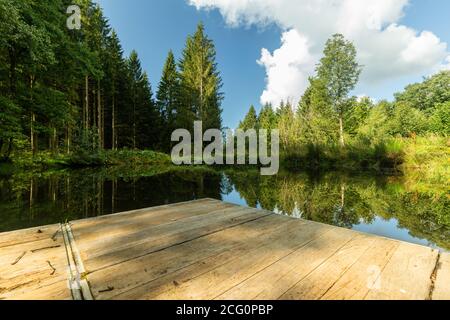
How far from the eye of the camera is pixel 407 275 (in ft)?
3.10

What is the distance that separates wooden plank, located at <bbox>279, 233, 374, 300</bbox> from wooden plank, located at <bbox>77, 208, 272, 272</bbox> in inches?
27.1

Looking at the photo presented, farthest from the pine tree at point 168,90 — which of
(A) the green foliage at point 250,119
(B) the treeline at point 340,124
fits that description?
→ (A) the green foliage at point 250,119

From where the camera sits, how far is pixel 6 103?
23.0ft

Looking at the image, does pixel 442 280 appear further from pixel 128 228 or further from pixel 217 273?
Result: pixel 128 228

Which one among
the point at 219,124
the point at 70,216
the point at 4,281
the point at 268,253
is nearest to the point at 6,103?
the point at 70,216

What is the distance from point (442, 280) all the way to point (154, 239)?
1338 millimetres

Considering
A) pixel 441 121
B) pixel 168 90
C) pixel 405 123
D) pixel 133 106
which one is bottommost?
pixel 405 123

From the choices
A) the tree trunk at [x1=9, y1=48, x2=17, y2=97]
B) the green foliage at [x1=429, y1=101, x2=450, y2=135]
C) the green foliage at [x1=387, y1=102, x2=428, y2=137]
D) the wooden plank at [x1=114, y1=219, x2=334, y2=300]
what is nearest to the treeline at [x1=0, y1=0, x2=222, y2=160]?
the tree trunk at [x1=9, y1=48, x2=17, y2=97]

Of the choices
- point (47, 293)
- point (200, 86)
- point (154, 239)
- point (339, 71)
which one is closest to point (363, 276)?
Result: point (154, 239)

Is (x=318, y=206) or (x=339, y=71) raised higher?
(x=339, y=71)

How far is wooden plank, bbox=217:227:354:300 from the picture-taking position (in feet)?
2.63

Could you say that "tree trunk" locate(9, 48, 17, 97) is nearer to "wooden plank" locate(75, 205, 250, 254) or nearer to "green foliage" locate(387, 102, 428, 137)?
"wooden plank" locate(75, 205, 250, 254)

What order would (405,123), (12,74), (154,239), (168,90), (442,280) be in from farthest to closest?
(168,90), (405,123), (12,74), (154,239), (442,280)
